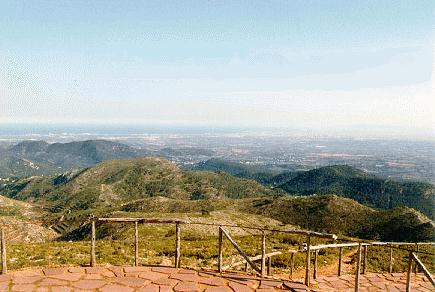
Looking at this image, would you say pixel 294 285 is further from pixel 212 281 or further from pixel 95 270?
pixel 95 270

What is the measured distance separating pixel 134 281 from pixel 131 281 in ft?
0.24

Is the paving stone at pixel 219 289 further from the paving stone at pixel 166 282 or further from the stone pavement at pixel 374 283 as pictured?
the stone pavement at pixel 374 283

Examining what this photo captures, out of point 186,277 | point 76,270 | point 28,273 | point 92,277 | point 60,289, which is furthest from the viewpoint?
point 76,270

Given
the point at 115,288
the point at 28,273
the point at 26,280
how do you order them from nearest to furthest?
the point at 115,288, the point at 26,280, the point at 28,273

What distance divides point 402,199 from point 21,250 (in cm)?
21232

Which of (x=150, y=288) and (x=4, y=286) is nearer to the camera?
(x=4, y=286)

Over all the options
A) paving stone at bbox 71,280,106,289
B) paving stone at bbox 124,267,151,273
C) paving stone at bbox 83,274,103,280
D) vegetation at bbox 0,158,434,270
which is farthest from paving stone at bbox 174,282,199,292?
vegetation at bbox 0,158,434,270

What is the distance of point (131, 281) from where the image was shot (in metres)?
8.74

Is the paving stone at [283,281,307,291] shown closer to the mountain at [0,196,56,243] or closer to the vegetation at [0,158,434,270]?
the vegetation at [0,158,434,270]

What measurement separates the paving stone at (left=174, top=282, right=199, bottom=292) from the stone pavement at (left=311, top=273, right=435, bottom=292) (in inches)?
157

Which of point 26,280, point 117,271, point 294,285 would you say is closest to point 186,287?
point 117,271

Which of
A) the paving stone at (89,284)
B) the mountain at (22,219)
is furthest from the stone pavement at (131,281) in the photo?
the mountain at (22,219)

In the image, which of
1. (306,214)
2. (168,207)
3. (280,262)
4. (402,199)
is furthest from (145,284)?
(402,199)

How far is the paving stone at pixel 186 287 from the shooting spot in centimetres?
830
